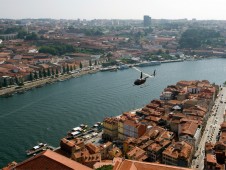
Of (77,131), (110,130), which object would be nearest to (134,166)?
(110,130)

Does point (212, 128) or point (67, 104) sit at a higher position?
point (212, 128)

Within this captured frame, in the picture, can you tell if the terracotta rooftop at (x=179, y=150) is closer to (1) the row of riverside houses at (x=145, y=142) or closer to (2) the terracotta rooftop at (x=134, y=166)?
(1) the row of riverside houses at (x=145, y=142)

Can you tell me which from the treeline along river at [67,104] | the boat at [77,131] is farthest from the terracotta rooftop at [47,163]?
the boat at [77,131]

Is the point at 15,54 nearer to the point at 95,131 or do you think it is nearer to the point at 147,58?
the point at 147,58

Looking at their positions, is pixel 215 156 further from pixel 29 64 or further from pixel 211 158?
pixel 29 64

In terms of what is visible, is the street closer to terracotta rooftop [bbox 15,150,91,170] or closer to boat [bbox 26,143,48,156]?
terracotta rooftop [bbox 15,150,91,170]

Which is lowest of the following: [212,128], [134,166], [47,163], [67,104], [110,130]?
[67,104]

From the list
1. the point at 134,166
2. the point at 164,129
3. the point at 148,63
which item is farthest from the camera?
the point at 148,63

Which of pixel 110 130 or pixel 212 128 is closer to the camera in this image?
pixel 110 130
